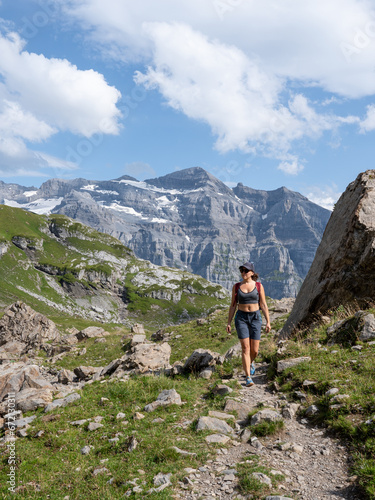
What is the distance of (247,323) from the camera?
13414mm

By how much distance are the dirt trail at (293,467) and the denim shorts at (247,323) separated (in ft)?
13.5

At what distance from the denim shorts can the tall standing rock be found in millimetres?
6055

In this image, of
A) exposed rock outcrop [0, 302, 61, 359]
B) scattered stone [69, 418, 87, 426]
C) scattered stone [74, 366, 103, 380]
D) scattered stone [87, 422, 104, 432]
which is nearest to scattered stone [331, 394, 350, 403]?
scattered stone [87, 422, 104, 432]

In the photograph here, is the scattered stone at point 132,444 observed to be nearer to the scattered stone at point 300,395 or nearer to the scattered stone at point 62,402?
the scattered stone at point 62,402

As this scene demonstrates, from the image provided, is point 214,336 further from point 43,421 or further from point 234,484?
point 234,484

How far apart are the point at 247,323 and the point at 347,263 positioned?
763 centimetres

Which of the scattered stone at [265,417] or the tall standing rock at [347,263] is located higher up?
the tall standing rock at [347,263]

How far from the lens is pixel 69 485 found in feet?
24.6

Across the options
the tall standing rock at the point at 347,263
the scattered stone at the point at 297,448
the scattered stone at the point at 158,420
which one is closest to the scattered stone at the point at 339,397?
the scattered stone at the point at 297,448

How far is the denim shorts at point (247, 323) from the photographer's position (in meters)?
13.2

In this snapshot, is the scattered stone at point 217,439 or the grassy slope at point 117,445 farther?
the scattered stone at point 217,439

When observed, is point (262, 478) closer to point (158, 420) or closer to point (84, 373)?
point (158, 420)

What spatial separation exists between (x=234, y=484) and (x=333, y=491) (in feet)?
6.66

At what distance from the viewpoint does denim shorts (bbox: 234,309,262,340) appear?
13.2m
